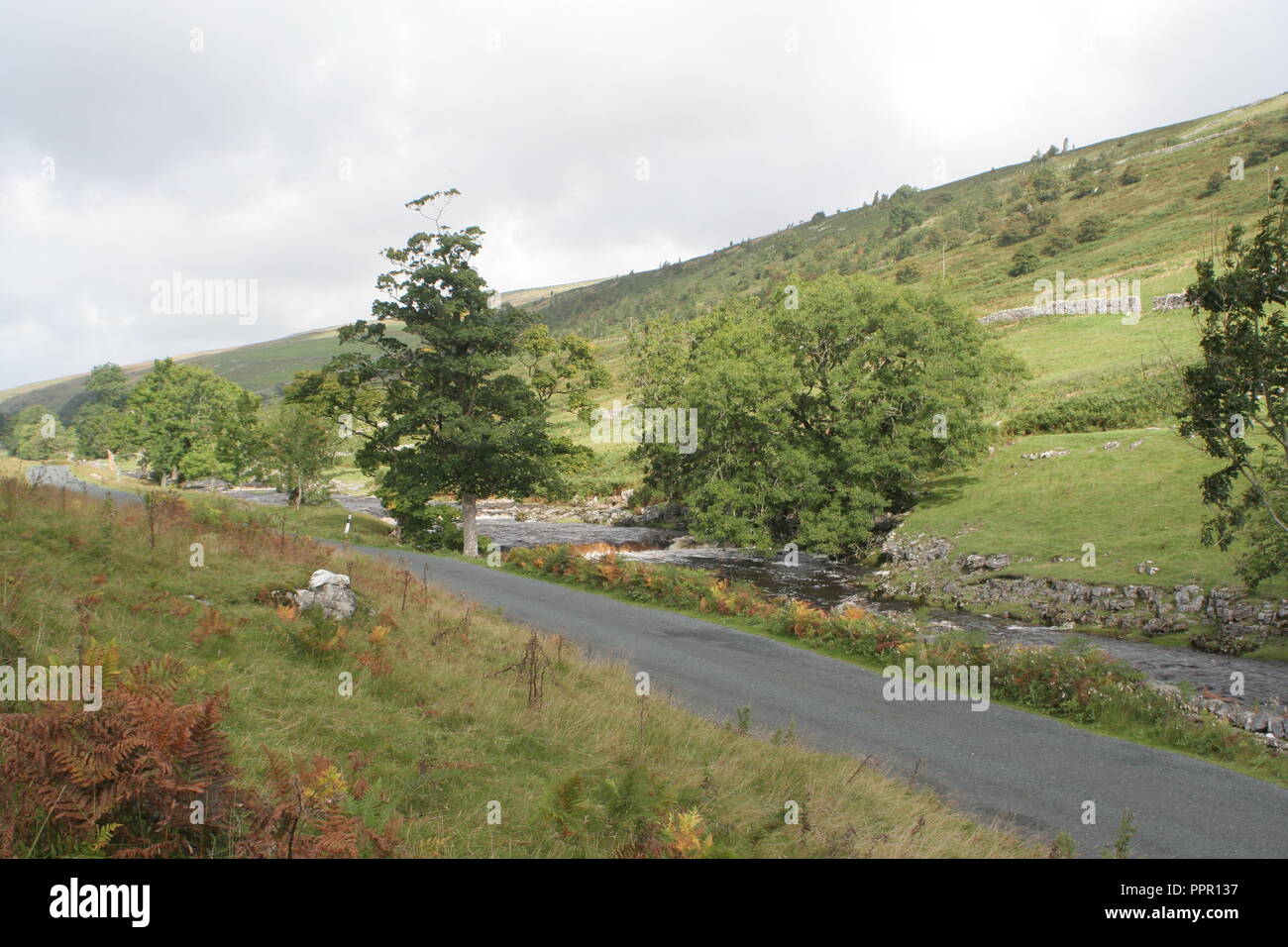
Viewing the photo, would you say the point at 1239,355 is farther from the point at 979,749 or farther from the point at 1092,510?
the point at 1092,510

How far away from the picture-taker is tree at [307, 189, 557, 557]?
1228 inches

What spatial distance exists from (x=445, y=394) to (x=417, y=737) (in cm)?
2752

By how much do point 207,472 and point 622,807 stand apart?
72491 millimetres

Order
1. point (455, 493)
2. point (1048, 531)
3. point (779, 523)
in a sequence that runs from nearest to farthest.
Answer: point (1048, 531)
point (455, 493)
point (779, 523)

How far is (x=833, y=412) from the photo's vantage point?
3806cm

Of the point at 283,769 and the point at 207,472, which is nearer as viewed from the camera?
the point at 283,769

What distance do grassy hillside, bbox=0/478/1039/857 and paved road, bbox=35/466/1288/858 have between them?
153cm

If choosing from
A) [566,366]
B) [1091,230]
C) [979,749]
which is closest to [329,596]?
[979,749]

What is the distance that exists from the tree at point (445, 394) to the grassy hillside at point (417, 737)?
766 inches

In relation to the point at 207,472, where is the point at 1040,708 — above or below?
below

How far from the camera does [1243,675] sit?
16.7 metres

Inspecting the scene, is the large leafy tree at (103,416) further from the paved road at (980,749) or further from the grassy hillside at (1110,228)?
the grassy hillside at (1110,228)
